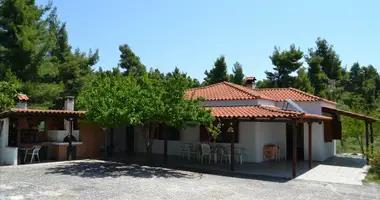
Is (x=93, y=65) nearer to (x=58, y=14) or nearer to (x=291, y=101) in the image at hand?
(x=58, y=14)

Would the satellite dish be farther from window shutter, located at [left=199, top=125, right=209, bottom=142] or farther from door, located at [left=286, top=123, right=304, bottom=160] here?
window shutter, located at [left=199, top=125, right=209, bottom=142]

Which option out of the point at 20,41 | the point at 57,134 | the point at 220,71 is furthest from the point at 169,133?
the point at 220,71

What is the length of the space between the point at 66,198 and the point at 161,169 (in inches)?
252

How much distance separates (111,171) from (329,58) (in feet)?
128

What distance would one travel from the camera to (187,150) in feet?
63.5

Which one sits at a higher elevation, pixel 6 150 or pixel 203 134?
pixel 203 134

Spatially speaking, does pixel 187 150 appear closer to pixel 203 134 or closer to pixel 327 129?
pixel 203 134

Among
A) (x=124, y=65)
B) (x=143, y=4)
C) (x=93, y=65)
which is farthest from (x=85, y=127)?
(x=124, y=65)

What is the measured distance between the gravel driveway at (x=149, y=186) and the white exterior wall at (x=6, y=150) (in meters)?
1.71

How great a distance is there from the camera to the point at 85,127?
770 inches

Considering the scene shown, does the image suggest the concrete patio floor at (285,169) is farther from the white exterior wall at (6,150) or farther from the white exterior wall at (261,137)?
the white exterior wall at (6,150)

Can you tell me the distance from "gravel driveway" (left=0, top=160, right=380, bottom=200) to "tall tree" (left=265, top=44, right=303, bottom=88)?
25586mm

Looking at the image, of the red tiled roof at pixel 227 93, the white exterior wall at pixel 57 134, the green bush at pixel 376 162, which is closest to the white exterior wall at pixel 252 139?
the red tiled roof at pixel 227 93

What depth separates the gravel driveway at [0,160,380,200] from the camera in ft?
32.6
